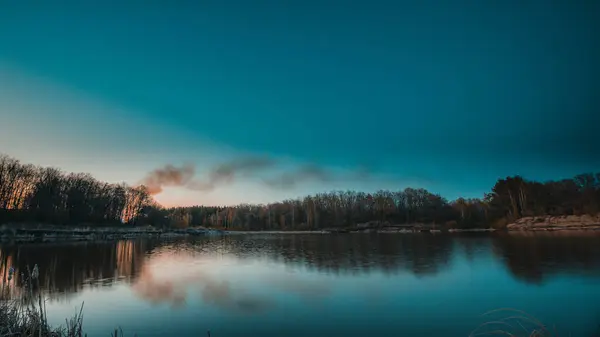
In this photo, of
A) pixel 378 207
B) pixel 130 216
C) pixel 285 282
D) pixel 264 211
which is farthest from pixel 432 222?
pixel 285 282

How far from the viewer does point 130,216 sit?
92.2 meters

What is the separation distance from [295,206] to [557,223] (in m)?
77.1

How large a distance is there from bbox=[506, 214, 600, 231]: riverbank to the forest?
121 inches

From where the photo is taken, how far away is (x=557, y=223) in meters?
68.0

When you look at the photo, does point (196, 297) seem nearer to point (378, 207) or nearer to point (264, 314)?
point (264, 314)

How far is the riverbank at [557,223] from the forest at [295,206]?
3.07m

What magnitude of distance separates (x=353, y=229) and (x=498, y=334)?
9471 centimetres

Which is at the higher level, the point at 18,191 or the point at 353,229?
the point at 18,191

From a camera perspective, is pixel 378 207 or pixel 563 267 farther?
pixel 378 207

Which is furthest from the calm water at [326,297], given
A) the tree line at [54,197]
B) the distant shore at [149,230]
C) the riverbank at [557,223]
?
the riverbank at [557,223]

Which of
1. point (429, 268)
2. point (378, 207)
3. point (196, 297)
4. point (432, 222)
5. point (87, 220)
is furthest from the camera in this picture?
point (378, 207)

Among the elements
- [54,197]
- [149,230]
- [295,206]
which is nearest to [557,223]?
[295,206]

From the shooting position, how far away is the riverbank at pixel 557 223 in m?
61.6

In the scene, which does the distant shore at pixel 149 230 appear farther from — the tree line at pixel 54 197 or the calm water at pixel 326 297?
the calm water at pixel 326 297
